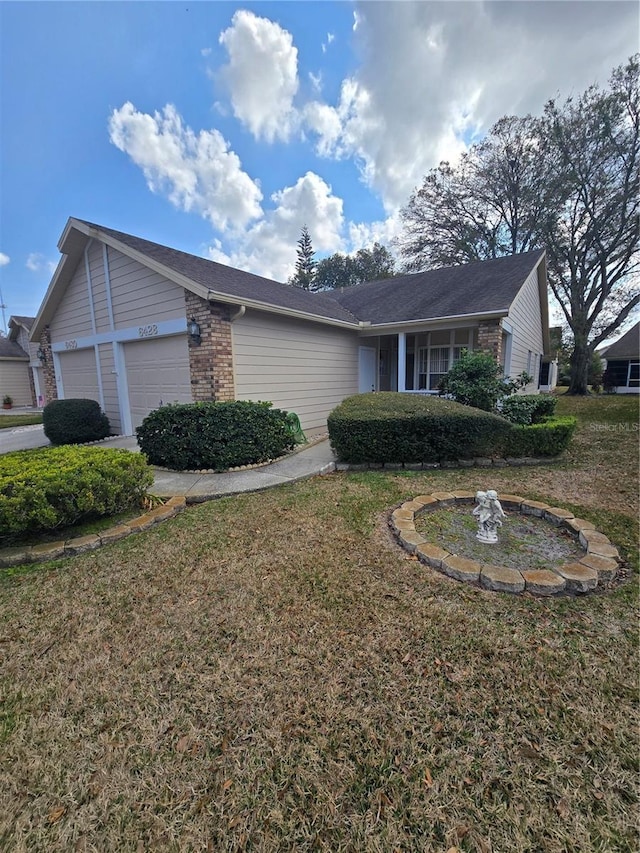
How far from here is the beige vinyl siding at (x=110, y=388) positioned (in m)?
8.90

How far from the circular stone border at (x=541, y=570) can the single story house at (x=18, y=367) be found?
22.9 metres

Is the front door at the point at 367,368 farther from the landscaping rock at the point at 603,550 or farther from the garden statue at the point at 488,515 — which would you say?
the landscaping rock at the point at 603,550

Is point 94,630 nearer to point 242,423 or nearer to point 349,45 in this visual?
point 242,423

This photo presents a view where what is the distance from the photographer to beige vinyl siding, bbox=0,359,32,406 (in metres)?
19.8

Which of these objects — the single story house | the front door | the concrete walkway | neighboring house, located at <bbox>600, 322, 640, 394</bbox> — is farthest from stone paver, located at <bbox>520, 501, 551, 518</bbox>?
neighboring house, located at <bbox>600, 322, 640, 394</bbox>

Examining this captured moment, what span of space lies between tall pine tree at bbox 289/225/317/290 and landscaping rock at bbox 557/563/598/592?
37629 mm

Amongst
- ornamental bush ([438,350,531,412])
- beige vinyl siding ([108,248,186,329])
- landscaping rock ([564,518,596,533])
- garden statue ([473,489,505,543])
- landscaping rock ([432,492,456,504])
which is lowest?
landscaping rock ([564,518,596,533])

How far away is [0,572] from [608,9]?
44.2ft

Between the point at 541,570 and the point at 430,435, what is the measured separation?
10.5ft

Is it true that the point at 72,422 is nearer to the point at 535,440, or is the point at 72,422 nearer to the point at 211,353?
the point at 211,353

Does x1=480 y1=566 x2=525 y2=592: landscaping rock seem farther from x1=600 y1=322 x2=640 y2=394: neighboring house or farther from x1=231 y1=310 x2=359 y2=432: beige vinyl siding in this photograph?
x1=600 y1=322 x2=640 y2=394: neighboring house

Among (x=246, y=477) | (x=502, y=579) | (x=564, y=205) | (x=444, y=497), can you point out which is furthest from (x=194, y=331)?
(x=564, y=205)

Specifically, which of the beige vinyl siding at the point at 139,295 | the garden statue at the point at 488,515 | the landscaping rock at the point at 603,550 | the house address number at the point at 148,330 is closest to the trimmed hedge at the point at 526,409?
the landscaping rock at the point at 603,550

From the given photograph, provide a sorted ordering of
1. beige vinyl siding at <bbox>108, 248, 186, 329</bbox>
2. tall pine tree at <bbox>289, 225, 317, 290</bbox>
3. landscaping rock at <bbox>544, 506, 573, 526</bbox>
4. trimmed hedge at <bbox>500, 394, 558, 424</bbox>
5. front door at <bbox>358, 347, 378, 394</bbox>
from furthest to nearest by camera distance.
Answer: tall pine tree at <bbox>289, 225, 317, 290</bbox> → front door at <bbox>358, 347, 378, 394</bbox> → beige vinyl siding at <bbox>108, 248, 186, 329</bbox> → trimmed hedge at <bbox>500, 394, 558, 424</bbox> → landscaping rock at <bbox>544, 506, 573, 526</bbox>
